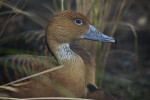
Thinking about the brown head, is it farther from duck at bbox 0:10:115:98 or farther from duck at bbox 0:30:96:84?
duck at bbox 0:30:96:84

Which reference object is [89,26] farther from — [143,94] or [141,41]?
[141,41]

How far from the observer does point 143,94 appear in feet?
10.2

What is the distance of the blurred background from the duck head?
1.29ft

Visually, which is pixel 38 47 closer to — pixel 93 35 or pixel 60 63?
pixel 60 63

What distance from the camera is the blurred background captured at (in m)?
2.60

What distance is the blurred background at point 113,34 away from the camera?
8.52ft

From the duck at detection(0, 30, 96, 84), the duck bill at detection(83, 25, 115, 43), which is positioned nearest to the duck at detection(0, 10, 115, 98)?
the duck bill at detection(83, 25, 115, 43)

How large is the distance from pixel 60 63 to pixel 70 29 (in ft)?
0.79

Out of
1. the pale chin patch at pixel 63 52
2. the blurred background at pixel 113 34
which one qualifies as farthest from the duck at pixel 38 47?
the pale chin patch at pixel 63 52

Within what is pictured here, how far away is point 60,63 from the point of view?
2012 millimetres

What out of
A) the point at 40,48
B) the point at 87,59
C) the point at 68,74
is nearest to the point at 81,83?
the point at 68,74

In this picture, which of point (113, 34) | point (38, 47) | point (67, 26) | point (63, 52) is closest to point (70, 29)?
point (67, 26)

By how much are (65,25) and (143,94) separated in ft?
4.99

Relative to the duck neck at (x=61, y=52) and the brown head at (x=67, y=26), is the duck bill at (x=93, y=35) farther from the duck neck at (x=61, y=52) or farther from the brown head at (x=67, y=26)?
the duck neck at (x=61, y=52)
